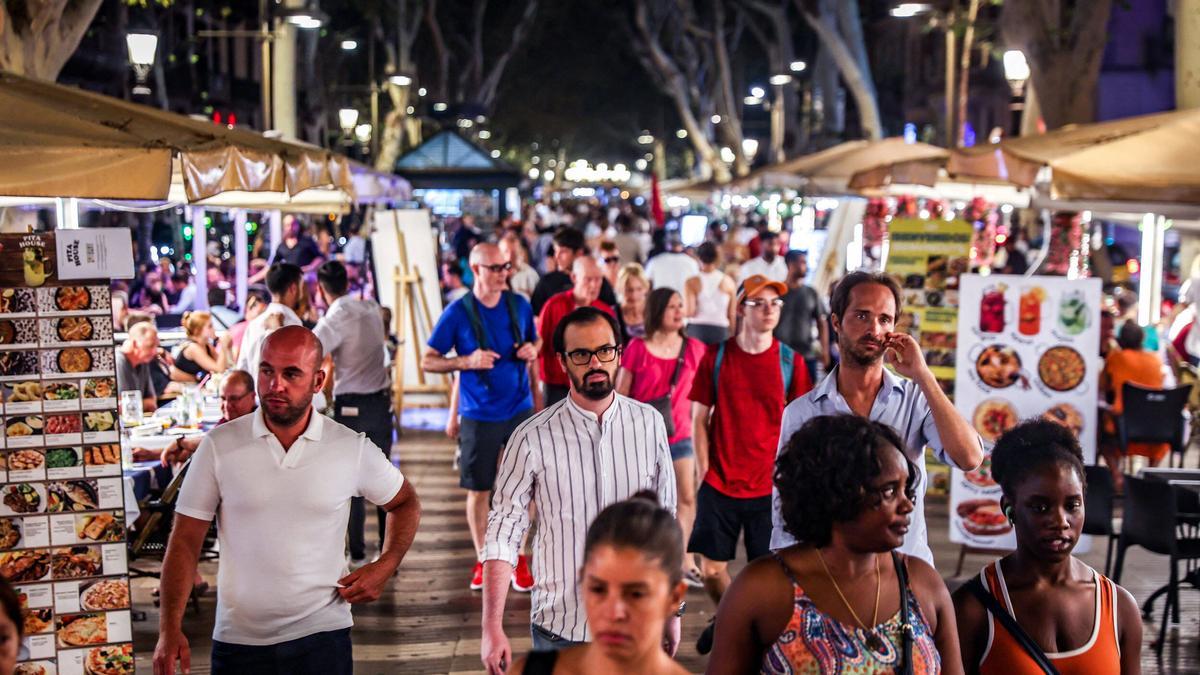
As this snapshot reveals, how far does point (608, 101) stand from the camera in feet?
234

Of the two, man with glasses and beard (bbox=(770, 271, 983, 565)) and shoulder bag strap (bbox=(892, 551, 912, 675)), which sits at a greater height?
man with glasses and beard (bbox=(770, 271, 983, 565))

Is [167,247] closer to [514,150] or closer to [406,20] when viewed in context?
[406,20]

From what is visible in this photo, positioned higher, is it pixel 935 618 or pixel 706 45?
pixel 706 45

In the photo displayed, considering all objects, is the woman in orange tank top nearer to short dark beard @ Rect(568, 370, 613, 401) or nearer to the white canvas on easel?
short dark beard @ Rect(568, 370, 613, 401)

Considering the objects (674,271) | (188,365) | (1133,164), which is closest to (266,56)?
(674,271)

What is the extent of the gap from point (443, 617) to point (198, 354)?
12.7 ft

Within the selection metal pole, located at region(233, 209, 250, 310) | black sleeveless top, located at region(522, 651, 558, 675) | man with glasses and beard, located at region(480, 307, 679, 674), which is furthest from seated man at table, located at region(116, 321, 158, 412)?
black sleeveless top, located at region(522, 651, 558, 675)

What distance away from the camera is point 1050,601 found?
3.52 meters

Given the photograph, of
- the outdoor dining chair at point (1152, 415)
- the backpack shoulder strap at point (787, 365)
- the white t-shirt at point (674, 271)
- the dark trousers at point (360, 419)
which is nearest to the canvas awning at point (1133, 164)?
the outdoor dining chair at point (1152, 415)

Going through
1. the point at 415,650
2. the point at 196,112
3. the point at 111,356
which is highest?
the point at 196,112

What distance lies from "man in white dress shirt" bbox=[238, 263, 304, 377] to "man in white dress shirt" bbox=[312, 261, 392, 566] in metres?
0.26

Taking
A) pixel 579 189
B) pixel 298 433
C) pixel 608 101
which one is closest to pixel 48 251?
pixel 298 433

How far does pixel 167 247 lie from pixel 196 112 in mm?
18164

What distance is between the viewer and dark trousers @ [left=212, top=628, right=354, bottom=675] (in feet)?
14.3
